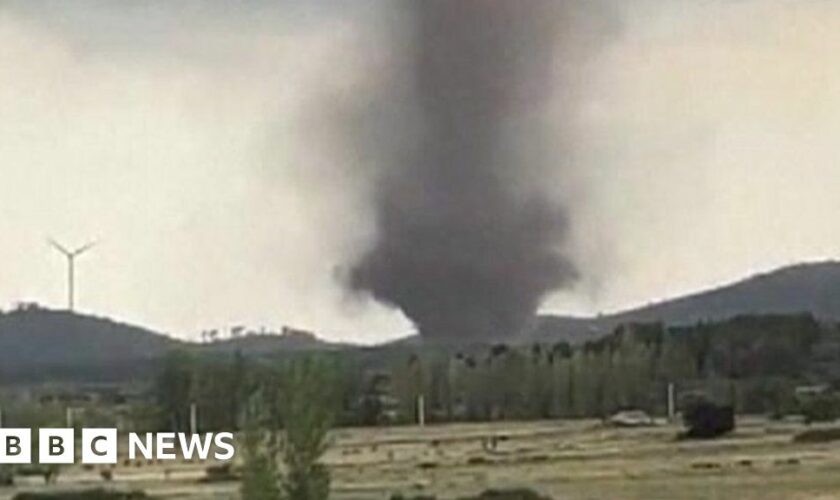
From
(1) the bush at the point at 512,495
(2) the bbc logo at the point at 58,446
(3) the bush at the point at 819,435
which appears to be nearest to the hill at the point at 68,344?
(2) the bbc logo at the point at 58,446

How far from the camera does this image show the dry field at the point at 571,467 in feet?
94.9

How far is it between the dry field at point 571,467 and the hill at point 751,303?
313 cm

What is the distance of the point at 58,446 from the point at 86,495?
2.69ft

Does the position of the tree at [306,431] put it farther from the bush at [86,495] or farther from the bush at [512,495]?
the bush at [512,495]

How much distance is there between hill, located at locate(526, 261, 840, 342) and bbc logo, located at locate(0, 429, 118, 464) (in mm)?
7998

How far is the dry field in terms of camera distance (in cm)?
2894

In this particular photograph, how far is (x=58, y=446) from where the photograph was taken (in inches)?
1126

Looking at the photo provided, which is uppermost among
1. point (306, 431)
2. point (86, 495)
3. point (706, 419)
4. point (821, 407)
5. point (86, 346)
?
point (86, 346)

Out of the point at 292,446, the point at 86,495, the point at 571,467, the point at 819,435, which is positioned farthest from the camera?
the point at 819,435

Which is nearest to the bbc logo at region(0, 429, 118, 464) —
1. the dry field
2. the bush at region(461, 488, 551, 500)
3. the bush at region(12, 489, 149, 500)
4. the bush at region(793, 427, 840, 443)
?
the dry field

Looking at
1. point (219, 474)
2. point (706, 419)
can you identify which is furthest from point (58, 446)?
point (706, 419)

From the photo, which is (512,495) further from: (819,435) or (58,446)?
(58,446)

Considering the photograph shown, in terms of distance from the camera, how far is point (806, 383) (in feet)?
104

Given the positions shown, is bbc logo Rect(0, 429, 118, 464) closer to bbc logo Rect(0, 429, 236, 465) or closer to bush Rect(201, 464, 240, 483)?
bbc logo Rect(0, 429, 236, 465)
